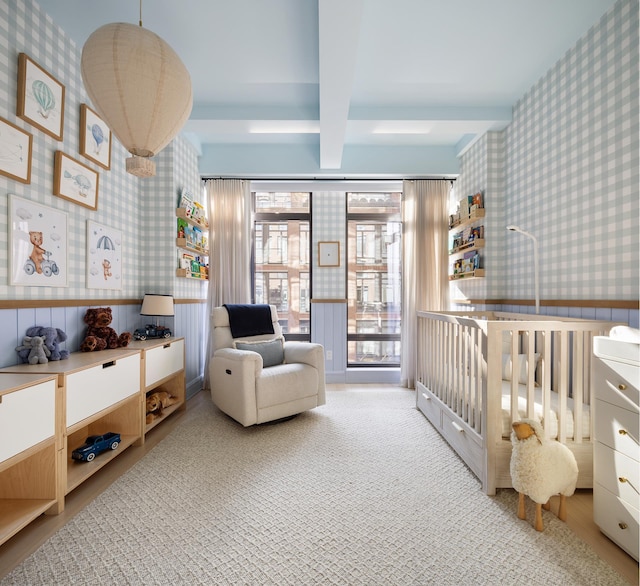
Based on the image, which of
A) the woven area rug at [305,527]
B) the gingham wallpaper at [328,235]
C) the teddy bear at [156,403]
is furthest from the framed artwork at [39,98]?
the gingham wallpaper at [328,235]

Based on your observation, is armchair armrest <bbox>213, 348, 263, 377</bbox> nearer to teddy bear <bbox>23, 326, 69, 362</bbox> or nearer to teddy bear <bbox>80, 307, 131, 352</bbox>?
teddy bear <bbox>80, 307, 131, 352</bbox>

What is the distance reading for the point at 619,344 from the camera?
132 cm

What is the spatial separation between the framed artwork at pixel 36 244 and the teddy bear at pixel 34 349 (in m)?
0.30

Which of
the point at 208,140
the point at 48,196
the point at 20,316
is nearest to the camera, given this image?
the point at 20,316

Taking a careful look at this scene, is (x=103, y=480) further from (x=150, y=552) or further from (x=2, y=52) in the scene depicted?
(x=2, y=52)

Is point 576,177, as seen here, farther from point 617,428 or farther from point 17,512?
point 17,512

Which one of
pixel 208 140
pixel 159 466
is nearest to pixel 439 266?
pixel 208 140

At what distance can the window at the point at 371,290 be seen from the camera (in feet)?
13.3

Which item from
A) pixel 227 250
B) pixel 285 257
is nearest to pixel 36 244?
pixel 227 250

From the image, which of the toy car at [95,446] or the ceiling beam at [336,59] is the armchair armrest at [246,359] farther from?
the ceiling beam at [336,59]

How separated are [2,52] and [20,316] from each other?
4.34 ft

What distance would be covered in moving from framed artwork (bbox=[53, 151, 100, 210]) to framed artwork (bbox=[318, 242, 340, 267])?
221 cm

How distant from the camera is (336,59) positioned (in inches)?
79.9

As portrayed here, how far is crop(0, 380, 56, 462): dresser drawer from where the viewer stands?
1269mm
